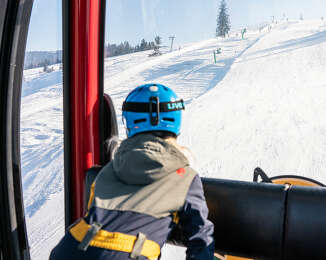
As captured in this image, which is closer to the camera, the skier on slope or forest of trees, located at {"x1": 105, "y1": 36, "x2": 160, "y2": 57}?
the skier on slope

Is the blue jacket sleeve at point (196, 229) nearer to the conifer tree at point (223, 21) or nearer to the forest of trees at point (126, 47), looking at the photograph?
the forest of trees at point (126, 47)

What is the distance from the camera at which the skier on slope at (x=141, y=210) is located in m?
1.24

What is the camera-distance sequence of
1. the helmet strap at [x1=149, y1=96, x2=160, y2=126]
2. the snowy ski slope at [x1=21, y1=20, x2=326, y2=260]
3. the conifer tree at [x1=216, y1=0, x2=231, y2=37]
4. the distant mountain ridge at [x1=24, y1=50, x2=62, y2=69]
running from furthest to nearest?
the conifer tree at [x1=216, y1=0, x2=231, y2=37] → the snowy ski slope at [x1=21, y1=20, x2=326, y2=260] → the distant mountain ridge at [x1=24, y1=50, x2=62, y2=69] → the helmet strap at [x1=149, y1=96, x2=160, y2=126]

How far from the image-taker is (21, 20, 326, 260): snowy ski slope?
6.60 feet

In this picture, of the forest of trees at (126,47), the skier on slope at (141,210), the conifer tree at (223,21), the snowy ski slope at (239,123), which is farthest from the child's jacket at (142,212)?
the conifer tree at (223,21)

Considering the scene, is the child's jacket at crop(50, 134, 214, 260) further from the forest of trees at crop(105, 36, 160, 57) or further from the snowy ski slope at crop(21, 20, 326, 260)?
the forest of trees at crop(105, 36, 160, 57)

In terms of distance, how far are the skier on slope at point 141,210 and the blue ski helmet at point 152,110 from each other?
0.10 metres

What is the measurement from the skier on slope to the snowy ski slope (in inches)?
31.2

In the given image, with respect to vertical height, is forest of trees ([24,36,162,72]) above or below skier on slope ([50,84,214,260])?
above

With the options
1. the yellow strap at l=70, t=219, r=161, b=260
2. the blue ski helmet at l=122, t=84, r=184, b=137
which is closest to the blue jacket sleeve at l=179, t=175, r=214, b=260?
the yellow strap at l=70, t=219, r=161, b=260

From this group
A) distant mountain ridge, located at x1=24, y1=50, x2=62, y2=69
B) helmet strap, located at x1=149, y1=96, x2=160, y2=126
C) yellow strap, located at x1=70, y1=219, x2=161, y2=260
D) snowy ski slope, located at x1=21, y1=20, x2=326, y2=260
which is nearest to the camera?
yellow strap, located at x1=70, y1=219, x2=161, y2=260

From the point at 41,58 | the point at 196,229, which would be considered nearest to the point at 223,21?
the point at 41,58

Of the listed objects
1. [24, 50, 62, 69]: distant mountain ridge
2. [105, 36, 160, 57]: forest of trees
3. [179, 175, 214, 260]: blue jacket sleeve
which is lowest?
[179, 175, 214, 260]: blue jacket sleeve

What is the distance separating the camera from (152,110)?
1.51m
